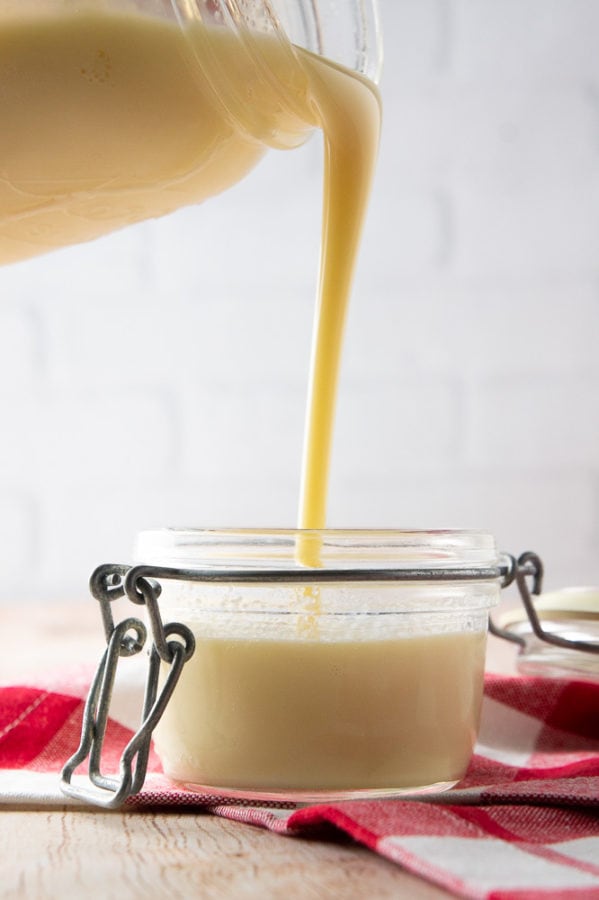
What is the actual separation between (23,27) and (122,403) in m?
1.06

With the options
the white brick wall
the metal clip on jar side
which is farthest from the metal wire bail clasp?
the white brick wall

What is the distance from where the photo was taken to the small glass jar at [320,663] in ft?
1.84

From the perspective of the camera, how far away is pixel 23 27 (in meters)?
0.62

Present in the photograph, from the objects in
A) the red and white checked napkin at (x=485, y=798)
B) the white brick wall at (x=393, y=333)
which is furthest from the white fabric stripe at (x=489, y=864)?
the white brick wall at (x=393, y=333)

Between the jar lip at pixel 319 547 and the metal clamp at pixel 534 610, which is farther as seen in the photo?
the metal clamp at pixel 534 610

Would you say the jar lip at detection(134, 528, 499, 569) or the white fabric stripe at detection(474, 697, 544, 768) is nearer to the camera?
the jar lip at detection(134, 528, 499, 569)

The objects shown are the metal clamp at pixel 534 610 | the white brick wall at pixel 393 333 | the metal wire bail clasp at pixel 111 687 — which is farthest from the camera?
the white brick wall at pixel 393 333

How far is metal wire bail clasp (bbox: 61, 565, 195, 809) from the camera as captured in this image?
52 cm

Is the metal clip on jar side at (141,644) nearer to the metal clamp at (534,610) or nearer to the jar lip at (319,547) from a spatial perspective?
the jar lip at (319,547)

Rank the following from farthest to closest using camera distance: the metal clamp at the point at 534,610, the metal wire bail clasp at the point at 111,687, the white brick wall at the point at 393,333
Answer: the white brick wall at the point at 393,333 → the metal clamp at the point at 534,610 → the metal wire bail clasp at the point at 111,687

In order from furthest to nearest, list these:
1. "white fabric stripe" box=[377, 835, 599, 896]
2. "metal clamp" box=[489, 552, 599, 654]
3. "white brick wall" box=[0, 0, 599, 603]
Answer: "white brick wall" box=[0, 0, 599, 603]
"metal clamp" box=[489, 552, 599, 654]
"white fabric stripe" box=[377, 835, 599, 896]

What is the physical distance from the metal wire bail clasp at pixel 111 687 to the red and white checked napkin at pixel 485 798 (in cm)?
2

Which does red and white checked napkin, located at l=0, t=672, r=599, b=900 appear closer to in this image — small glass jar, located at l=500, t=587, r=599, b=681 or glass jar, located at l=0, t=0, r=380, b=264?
small glass jar, located at l=500, t=587, r=599, b=681

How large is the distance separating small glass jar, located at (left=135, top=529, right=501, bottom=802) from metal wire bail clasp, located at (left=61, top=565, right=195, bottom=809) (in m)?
0.03
